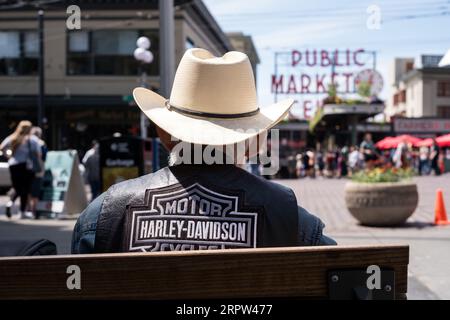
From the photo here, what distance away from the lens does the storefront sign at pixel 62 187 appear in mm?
11406

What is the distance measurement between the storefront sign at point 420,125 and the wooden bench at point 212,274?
44823 millimetres

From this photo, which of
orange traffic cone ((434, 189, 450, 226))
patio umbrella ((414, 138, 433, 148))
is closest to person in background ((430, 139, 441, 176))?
patio umbrella ((414, 138, 433, 148))

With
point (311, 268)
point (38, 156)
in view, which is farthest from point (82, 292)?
point (38, 156)

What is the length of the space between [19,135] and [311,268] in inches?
391

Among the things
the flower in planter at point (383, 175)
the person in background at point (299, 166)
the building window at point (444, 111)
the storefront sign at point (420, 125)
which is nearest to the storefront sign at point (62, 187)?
the flower in planter at point (383, 175)

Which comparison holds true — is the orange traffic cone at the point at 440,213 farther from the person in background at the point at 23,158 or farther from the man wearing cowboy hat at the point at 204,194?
the man wearing cowboy hat at the point at 204,194

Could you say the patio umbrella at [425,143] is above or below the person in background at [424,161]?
above

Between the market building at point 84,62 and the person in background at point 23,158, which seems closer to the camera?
the person in background at point 23,158

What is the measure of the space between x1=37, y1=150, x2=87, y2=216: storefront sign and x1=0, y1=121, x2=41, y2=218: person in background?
0.48 meters

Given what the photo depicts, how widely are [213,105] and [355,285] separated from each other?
890mm

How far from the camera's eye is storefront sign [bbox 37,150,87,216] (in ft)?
37.4

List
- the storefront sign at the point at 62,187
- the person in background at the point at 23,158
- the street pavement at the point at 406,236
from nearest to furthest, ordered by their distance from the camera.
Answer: the street pavement at the point at 406,236 < the person in background at the point at 23,158 < the storefront sign at the point at 62,187

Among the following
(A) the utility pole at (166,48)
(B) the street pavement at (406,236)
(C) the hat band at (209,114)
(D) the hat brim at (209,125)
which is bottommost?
(B) the street pavement at (406,236)

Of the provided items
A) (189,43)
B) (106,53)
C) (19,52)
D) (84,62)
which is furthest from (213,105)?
(19,52)
